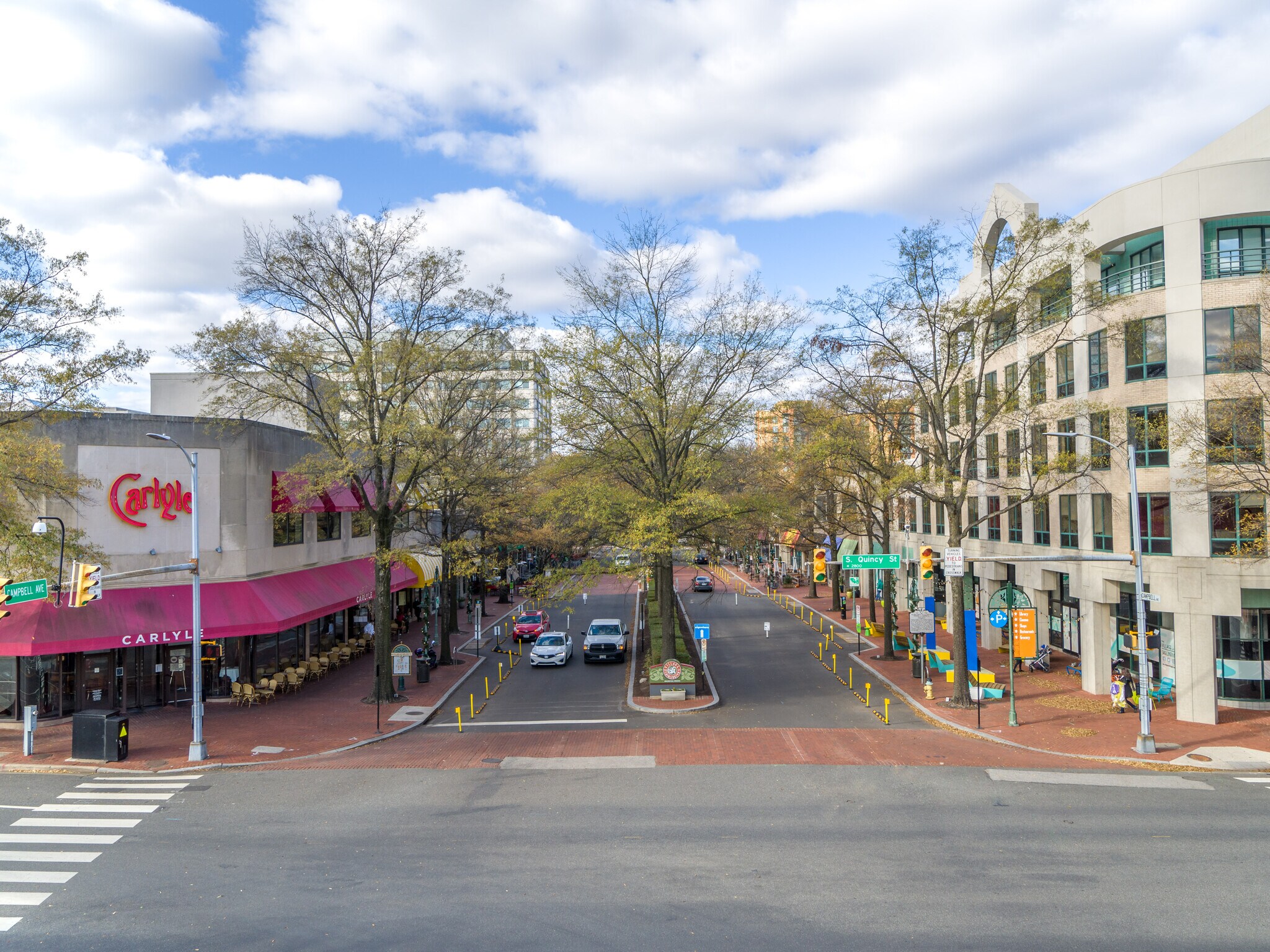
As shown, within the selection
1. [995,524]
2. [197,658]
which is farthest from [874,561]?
[197,658]

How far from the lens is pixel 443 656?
3656 centimetres

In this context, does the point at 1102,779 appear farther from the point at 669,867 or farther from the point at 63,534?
the point at 63,534

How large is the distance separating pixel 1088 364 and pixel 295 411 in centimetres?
2848

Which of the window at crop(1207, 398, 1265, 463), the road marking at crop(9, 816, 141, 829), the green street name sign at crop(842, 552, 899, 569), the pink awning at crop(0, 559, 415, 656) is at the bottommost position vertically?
the road marking at crop(9, 816, 141, 829)

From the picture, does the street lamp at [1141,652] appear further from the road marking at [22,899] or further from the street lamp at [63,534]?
the street lamp at [63,534]

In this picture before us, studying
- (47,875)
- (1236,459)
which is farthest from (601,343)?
(47,875)

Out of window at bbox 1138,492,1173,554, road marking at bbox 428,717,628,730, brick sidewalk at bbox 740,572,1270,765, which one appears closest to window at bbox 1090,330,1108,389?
window at bbox 1138,492,1173,554

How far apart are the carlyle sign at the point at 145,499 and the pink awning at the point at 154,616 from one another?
2295 millimetres

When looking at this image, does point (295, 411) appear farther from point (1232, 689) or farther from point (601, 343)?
point (1232, 689)

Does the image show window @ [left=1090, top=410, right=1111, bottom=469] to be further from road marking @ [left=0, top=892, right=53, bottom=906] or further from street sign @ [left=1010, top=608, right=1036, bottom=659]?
road marking @ [left=0, top=892, right=53, bottom=906]

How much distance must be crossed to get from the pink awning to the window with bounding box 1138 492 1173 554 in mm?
27757

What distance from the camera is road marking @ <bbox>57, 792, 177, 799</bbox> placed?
17.5 m

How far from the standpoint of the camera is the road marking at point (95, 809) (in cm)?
1636

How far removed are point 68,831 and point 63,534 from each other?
7.79m
